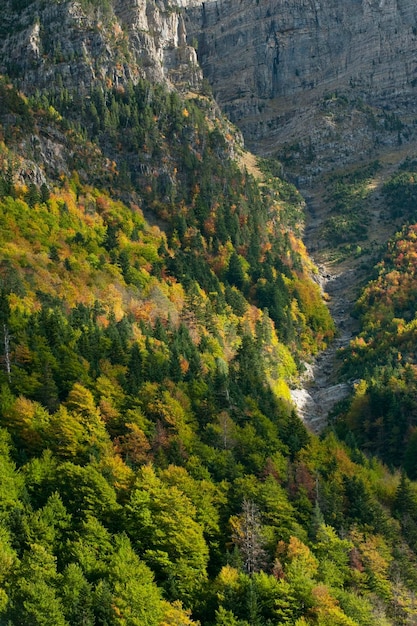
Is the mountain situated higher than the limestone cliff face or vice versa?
the limestone cliff face

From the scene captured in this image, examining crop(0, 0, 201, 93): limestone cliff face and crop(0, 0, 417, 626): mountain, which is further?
crop(0, 0, 201, 93): limestone cliff face

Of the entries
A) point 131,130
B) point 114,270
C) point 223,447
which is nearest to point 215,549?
point 223,447

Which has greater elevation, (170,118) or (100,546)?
Answer: (170,118)

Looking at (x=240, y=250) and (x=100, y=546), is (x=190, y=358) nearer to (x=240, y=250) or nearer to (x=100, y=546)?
(x=100, y=546)

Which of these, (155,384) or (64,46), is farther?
(64,46)

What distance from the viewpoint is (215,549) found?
68125 mm

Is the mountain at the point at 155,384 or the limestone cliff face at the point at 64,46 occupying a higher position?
the limestone cliff face at the point at 64,46

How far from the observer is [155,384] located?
89.6 metres

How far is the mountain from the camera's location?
6091 cm

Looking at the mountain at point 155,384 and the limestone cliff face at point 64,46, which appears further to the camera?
the limestone cliff face at point 64,46

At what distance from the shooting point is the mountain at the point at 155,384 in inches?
2398

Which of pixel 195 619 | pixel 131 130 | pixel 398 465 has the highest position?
pixel 131 130

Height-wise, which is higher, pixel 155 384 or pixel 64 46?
pixel 64 46

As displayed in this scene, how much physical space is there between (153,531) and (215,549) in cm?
643
